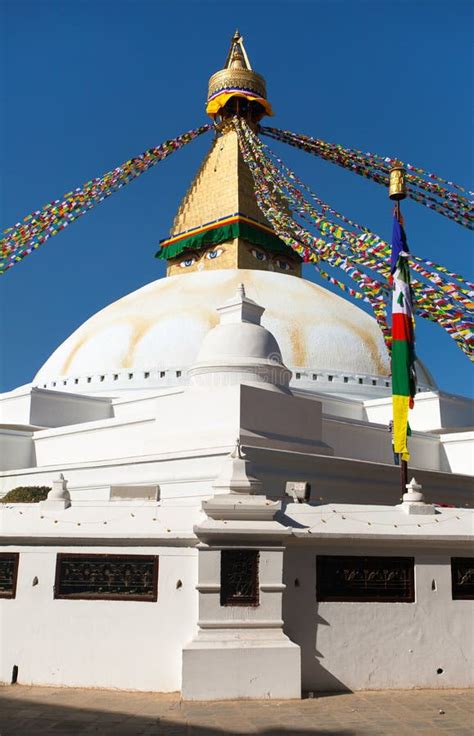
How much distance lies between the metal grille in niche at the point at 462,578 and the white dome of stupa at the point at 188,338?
10.2 meters

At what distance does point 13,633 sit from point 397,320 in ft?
19.1

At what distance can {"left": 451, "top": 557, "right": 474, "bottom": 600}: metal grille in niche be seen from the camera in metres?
7.19

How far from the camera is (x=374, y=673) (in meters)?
6.70

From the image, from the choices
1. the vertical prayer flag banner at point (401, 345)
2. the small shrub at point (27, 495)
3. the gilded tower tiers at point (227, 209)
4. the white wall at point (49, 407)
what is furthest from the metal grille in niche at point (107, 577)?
the gilded tower tiers at point (227, 209)

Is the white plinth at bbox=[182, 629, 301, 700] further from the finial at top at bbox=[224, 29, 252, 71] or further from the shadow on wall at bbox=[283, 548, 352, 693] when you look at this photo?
the finial at top at bbox=[224, 29, 252, 71]

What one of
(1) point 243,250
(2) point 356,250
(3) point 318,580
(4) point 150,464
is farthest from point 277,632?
(1) point 243,250

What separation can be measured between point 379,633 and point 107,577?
2.59m

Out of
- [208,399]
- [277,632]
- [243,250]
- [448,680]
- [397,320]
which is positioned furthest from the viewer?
[243,250]

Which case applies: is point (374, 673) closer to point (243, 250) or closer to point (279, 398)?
point (279, 398)

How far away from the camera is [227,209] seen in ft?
83.1

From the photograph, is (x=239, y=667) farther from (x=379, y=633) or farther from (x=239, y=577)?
(x=379, y=633)

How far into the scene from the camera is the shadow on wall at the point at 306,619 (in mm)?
6531

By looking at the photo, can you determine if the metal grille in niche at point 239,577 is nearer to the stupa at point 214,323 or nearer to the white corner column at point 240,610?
the white corner column at point 240,610

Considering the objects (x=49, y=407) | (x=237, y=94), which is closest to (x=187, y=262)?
(x=237, y=94)
